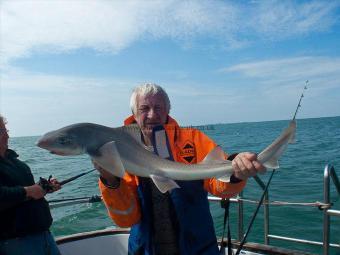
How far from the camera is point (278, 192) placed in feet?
54.0

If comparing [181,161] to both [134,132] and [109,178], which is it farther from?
[109,178]

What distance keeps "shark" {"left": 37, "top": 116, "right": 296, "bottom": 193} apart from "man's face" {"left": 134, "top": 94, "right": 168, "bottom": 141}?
273 mm

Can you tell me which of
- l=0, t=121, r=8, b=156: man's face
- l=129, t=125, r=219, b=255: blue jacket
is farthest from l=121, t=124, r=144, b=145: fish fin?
l=0, t=121, r=8, b=156: man's face

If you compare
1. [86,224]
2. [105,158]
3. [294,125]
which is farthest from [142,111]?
[86,224]

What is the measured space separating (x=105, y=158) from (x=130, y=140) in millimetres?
291

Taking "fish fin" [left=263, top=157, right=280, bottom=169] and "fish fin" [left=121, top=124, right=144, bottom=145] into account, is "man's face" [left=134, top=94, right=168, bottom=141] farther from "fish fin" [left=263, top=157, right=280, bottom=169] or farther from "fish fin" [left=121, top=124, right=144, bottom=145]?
"fish fin" [left=263, top=157, right=280, bottom=169]

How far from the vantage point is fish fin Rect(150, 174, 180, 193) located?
10.1ft

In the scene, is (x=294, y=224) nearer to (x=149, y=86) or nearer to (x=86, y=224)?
(x=86, y=224)

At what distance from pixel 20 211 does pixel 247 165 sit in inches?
115

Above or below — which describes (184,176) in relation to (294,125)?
below

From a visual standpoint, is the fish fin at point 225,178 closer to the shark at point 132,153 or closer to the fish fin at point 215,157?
the shark at point 132,153

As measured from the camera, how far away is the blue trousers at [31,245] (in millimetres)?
4246

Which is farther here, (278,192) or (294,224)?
(278,192)

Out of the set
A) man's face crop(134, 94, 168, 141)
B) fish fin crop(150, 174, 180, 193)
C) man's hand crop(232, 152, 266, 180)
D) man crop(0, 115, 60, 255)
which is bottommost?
man crop(0, 115, 60, 255)
